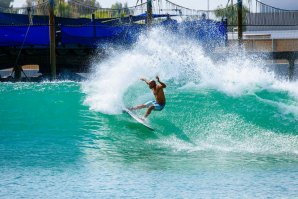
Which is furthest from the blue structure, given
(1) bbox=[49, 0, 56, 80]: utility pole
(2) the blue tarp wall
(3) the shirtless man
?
(3) the shirtless man

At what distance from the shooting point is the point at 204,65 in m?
20.2

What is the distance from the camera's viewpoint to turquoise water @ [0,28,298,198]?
34.5 feet

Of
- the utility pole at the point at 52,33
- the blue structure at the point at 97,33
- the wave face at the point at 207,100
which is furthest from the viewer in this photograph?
the blue structure at the point at 97,33

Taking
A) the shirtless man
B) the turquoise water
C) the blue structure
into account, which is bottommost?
the turquoise water

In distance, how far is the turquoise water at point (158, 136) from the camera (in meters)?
10.5

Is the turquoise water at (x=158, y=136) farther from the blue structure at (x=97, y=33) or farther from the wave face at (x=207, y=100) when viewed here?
the blue structure at (x=97, y=33)

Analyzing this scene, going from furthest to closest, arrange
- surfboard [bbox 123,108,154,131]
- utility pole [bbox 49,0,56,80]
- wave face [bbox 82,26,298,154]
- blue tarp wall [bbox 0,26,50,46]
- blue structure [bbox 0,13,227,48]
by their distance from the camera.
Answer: blue tarp wall [bbox 0,26,50,46], blue structure [bbox 0,13,227,48], utility pole [bbox 49,0,56,80], surfboard [bbox 123,108,154,131], wave face [bbox 82,26,298,154]

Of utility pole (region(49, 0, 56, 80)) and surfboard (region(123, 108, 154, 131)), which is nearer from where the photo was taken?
surfboard (region(123, 108, 154, 131))

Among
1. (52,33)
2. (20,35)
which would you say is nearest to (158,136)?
(52,33)

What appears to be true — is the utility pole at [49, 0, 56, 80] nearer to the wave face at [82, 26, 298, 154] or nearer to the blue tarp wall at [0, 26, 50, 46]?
the blue tarp wall at [0, 26, 50, 46]

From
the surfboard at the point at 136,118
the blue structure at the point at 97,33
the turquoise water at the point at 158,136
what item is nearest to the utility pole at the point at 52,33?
the blue structure at the point at 97,33

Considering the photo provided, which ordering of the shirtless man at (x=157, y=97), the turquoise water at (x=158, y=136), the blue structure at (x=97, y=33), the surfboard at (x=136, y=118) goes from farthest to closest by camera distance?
the blue structure at (x=97, y=33)
the surfboard at (x=136, y=118)
the shirtless man at (x=157, y=97)
the turquoise water at (x=158, y=136)

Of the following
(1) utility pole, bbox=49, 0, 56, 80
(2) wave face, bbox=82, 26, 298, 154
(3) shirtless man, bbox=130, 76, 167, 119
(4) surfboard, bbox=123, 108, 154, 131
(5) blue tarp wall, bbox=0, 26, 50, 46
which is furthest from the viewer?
(5) blue tarp wall, bbox=0, 26, 50, 46

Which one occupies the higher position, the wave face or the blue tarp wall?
the blue tarp wall
